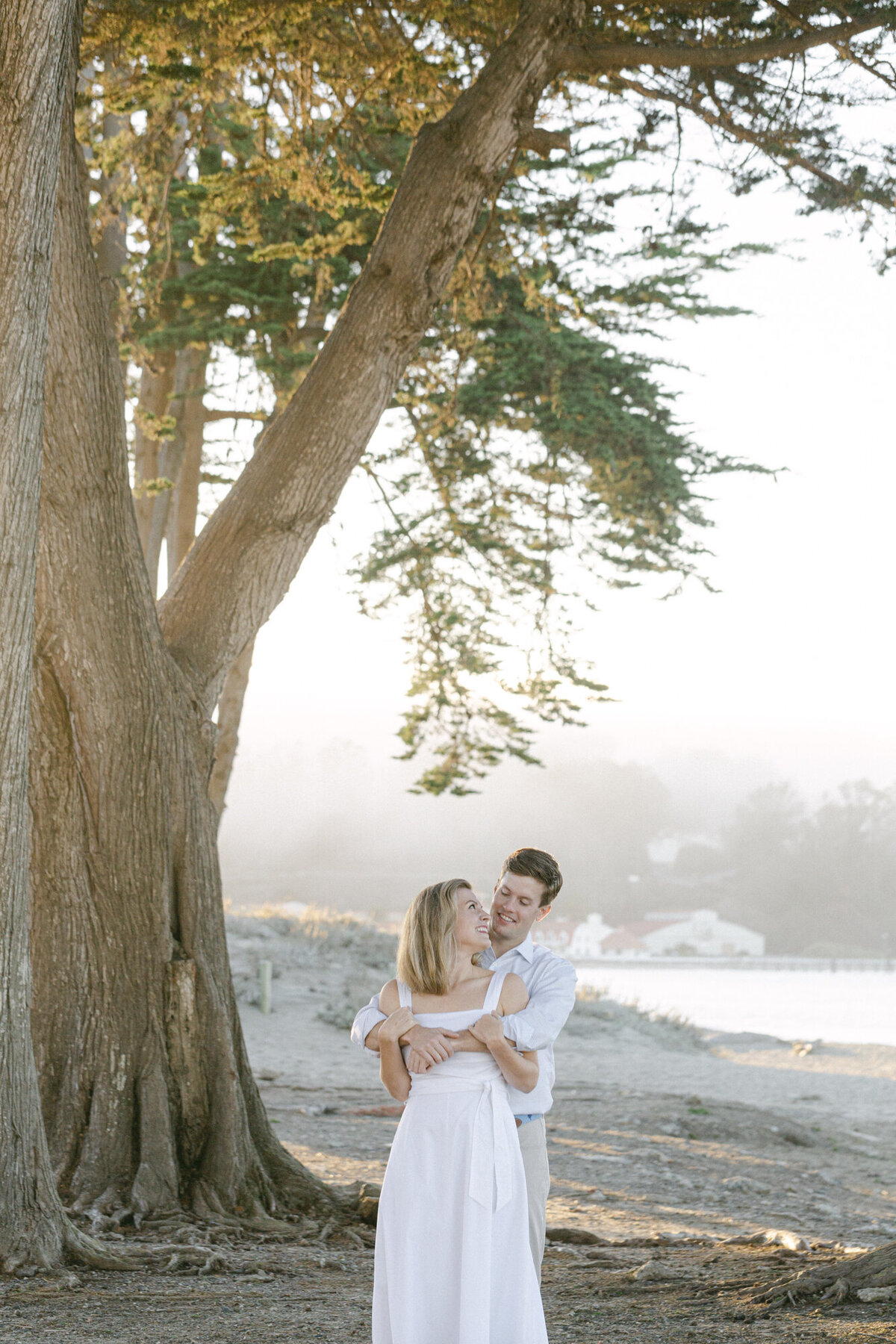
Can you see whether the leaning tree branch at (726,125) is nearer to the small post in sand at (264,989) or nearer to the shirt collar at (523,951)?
the shirt collar at (523,951)

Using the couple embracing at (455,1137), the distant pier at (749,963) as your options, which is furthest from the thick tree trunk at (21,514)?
the distant pier at (749,963)

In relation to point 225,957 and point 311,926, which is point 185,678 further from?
point 311,926

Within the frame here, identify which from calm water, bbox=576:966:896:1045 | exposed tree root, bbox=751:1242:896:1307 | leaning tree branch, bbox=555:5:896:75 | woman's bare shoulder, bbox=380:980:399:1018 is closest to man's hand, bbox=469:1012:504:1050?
woman's bare shoulder, bbox=380:980:399:1018

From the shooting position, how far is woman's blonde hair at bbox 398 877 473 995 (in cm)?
327

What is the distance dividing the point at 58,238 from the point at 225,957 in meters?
3.86

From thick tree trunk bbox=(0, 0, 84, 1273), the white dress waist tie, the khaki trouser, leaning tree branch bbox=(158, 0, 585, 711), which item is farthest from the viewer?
leaning tree branch bbox=(158, 0, 585, 711)

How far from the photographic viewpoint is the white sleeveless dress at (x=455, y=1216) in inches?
129

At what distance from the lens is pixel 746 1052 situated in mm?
20500

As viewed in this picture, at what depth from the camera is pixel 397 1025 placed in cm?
334

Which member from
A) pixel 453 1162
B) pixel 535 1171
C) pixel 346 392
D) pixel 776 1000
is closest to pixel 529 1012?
pixel 453 1162

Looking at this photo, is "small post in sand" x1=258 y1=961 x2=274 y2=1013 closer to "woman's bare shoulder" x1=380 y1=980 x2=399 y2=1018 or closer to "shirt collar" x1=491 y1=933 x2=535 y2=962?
"shirt collar" x1=491 y1=933 x2=535 y2=962

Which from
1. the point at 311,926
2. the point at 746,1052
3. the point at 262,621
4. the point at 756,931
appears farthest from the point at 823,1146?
the point at 756,931

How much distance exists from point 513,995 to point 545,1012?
11 centimetres

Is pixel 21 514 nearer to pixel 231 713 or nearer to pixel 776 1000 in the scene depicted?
pixel 231 713
